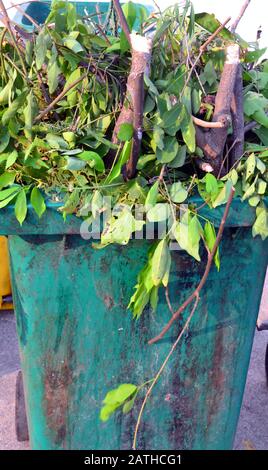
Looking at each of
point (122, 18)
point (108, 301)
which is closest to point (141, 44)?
point (122, 18)

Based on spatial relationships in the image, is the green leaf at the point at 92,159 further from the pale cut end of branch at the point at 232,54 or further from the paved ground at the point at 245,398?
the paved ground at the point at 245,398

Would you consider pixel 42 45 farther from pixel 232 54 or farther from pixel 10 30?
pixel 232 54

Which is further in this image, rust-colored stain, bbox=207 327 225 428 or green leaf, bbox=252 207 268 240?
rust-colored stain, bbox=207 327 225 428

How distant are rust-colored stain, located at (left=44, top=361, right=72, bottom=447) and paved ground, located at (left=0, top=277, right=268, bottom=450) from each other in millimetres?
726

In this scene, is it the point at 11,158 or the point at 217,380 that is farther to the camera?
the point at 217,380

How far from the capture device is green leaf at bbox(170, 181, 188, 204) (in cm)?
135

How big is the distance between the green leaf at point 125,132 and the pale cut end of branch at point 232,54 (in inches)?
11.1

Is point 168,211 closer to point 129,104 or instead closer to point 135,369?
point 129,104

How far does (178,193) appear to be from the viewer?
136cm

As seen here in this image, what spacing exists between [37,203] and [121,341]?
19.2 inches

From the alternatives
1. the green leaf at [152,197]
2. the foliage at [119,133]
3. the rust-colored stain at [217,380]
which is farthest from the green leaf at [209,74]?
the rust-colored stain at [217,380]

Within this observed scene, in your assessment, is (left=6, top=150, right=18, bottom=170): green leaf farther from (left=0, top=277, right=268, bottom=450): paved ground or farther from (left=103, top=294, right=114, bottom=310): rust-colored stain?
(left=0, top=277, right=268, bottom=450): paved ground

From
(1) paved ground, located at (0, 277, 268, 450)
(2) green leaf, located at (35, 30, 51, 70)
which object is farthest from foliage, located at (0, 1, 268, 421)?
(1) paved ground, located at (0, 277, 268, 450)
